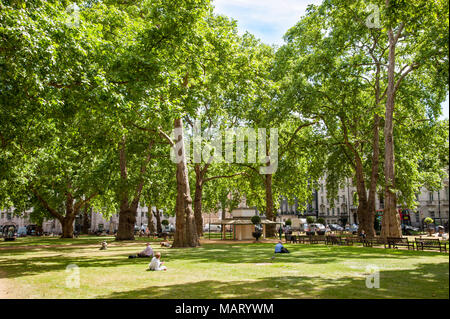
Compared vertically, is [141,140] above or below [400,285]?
above

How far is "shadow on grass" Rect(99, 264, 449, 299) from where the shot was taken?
872cm

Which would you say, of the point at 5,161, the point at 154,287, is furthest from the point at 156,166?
the point at 154,287

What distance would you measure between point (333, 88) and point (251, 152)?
1323 cm

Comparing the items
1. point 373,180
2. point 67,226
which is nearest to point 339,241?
point 373,180

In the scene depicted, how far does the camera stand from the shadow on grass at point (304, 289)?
8.72 metres

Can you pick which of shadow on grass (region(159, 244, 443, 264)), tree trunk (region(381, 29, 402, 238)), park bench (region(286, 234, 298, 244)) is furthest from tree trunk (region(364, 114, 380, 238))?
shadow on grass (region(159, 244, 443, 264))

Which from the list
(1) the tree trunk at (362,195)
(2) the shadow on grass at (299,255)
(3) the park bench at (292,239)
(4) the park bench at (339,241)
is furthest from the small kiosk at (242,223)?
(2) the shadow on grass at (299,255)

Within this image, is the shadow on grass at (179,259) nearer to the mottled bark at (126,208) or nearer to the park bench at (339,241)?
the park bench at (339,241)

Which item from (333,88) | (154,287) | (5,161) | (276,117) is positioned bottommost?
(154,287)

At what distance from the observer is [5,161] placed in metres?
25.2

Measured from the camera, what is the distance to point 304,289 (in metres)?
9.42
